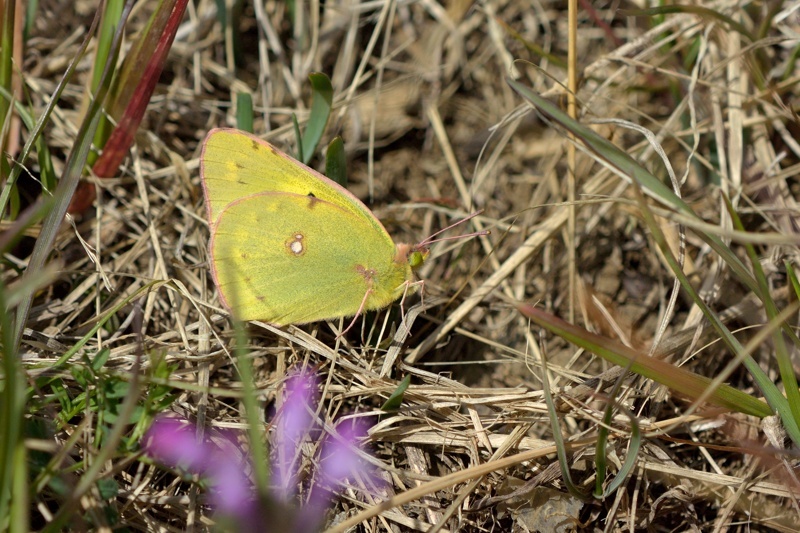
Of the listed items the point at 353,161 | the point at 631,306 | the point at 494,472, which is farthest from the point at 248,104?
the point at 631,306

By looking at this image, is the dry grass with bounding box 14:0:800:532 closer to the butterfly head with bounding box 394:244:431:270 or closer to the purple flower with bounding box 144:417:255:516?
the purple flower with bounding box 144:417:255:516

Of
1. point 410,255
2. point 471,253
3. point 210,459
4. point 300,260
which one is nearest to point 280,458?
point 210,459

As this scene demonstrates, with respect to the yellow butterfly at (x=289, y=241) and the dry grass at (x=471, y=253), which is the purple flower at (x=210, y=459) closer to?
the dry grass at (x=471, y=253)

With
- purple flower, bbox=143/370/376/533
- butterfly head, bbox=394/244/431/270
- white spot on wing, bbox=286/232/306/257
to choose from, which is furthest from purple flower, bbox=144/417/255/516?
butterfly head, bbox=394/244/431/270

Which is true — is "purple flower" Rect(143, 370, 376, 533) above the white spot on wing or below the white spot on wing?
below

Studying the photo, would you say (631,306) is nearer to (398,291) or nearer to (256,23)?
(398,291)

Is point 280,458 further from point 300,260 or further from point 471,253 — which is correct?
point 471,253
